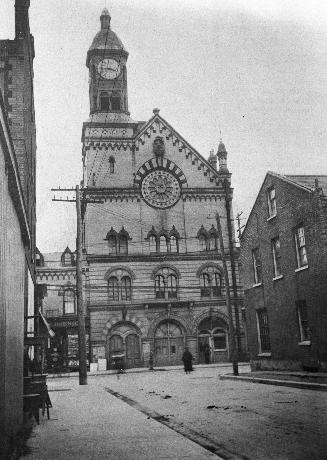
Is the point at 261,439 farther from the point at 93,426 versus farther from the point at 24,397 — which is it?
the point at 24,397

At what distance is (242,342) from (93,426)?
35137 mm

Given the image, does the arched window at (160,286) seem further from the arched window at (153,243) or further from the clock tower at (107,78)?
the clock tower at (107,78)

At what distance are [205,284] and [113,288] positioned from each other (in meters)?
7.40

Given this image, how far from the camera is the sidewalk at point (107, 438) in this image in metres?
7.77

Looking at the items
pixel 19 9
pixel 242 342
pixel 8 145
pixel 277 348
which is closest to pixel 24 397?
pixel 8 145

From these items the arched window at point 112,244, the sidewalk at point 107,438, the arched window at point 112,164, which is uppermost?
the arched window at point 112,164

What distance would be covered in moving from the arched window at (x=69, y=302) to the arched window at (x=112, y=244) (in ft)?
26.8

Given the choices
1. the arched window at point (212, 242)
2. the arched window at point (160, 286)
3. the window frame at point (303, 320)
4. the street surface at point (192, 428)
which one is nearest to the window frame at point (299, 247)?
the window frame at point (303, 320)

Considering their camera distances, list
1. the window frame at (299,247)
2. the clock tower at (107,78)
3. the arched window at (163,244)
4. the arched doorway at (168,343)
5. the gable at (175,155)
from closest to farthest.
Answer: the window frame at (299,247) → the arched doorway at (168,343) → the arched window at (163,244) → the gable at (175,155) → the clock tower at (107,78)

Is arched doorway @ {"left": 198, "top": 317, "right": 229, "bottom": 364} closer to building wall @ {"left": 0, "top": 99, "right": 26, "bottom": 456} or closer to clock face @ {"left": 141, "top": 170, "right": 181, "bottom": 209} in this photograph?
clock face @ {"left": 141, "top": 170, "right": 181, "bottom": 209}

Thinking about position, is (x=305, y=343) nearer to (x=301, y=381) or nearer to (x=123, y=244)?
(x=301, y=381)

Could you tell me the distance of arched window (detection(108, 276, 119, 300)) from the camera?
137ft

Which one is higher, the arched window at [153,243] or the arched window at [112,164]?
the arched window at [112,164]

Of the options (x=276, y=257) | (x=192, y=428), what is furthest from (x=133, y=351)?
(x=192, y=428)
